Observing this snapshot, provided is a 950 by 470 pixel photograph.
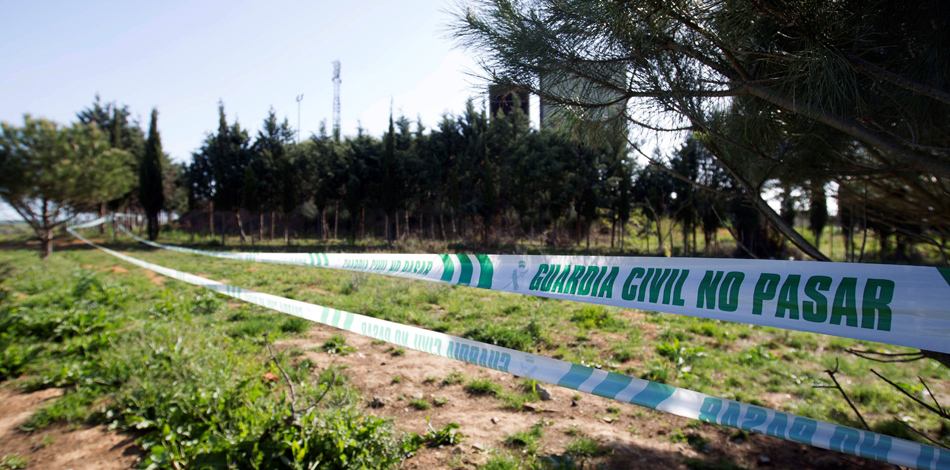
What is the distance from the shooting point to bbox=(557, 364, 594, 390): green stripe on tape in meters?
1.74

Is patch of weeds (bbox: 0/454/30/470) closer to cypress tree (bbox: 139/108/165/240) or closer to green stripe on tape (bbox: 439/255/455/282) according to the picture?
green stripe on tape (bbox: 439/255/455/282)

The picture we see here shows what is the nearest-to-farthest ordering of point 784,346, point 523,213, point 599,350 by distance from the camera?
point 599,350 → point 784,346 → point 523,213

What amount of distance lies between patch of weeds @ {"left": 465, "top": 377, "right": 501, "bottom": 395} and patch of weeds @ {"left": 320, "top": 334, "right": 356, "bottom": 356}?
1273mm

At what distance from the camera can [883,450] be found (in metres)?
1.34

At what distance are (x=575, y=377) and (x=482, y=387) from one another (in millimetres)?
1535

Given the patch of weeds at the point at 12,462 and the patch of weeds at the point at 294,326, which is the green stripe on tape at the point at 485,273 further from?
the patch of weeds at the point at 294,326

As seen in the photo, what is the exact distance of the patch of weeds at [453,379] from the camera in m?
3.32

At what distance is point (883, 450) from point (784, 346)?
3.51 meters

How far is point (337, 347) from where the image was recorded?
3.96 metres

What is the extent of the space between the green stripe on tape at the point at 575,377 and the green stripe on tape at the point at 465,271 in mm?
607

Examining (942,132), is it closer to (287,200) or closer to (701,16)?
(701,16)

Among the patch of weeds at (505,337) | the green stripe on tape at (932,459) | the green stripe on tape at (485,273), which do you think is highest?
the green stripe on tape at (485,273)

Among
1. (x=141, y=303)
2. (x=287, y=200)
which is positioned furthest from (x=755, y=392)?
(x=287, y=200)

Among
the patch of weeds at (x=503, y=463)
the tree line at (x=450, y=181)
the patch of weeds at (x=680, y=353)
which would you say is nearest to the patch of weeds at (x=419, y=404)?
the patch of weeds at (x=503, y=463)
